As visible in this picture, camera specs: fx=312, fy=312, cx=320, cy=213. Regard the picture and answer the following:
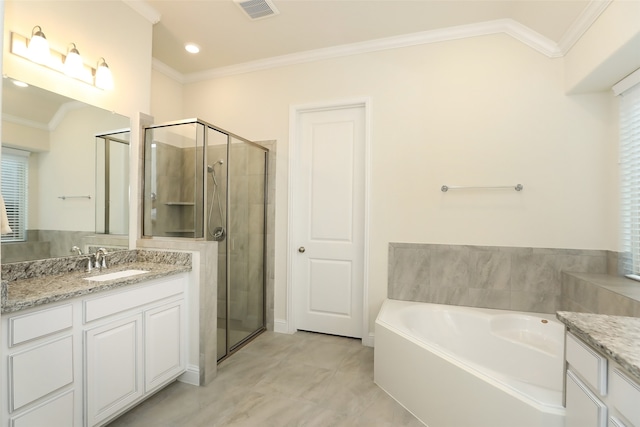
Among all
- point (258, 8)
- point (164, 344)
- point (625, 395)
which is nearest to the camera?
point (625, 395)

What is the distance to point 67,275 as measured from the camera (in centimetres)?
190

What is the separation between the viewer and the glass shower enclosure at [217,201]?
7.88 ft

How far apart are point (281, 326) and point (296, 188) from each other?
143 centimetres

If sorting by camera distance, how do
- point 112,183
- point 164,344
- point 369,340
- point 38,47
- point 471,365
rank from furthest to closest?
1. point 369,340
2. point 112,183
3. point 164,344
4. point 38,47
5. point 471,365

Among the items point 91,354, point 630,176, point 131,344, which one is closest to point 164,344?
point 131,344

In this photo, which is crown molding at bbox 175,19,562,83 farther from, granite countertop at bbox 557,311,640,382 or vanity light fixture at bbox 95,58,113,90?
granite countertop at bbox 557,311,640,382

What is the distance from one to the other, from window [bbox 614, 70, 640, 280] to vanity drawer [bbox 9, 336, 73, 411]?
11.1ft

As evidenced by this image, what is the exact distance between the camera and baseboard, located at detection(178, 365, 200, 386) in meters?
2.19

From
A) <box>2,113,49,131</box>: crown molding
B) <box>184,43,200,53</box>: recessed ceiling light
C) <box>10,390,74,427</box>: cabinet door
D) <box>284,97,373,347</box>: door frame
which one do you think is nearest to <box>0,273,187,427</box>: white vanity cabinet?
<box>10,390,74,427</box>: cabinet door

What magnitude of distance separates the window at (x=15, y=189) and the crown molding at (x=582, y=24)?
354cm

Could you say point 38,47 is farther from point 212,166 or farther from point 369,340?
point 369,340

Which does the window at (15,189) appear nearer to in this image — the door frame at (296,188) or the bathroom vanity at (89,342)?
the bathroom vanity at (89,342)

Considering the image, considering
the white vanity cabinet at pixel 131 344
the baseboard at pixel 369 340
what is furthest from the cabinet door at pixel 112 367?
the baseboard at pixel 369 340

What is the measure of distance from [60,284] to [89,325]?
0.28 m
